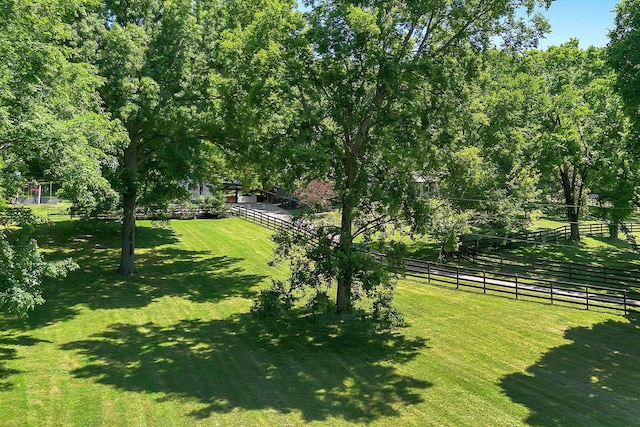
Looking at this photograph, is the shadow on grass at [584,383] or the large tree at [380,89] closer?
the shadow on grass at [584,383]

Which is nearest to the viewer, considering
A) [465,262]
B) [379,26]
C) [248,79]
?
[379,26]

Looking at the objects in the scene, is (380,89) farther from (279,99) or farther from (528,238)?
(528,238)

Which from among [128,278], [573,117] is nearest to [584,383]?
[128,278]

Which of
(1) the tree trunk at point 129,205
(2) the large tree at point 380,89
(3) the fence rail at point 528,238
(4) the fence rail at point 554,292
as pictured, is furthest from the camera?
(3) the fence rail at point 528,238

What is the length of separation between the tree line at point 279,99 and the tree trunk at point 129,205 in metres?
0.09

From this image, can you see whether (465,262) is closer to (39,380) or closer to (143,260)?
(143,260)

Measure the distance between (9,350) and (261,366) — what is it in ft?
24.0

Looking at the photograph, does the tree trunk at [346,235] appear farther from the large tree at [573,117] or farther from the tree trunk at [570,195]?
the tree trunk at [570,195]

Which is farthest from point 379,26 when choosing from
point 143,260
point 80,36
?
point 143,260

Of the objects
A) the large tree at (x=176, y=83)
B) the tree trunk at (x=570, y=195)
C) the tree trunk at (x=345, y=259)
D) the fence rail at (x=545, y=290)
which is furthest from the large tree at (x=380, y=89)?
the tree trunk at (x=570, y=195)

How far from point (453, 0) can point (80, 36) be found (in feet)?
48.9

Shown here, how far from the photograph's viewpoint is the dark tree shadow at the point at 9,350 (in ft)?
39.1

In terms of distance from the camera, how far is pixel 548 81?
39.6 m

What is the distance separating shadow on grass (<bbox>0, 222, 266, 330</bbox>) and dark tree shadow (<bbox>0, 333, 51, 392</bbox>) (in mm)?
1250
